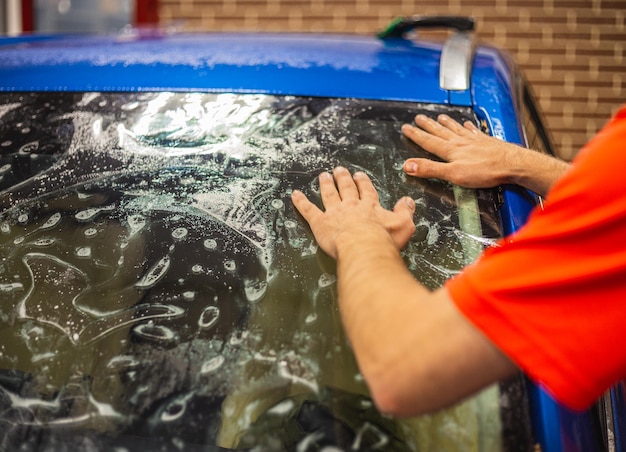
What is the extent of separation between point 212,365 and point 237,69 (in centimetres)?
74

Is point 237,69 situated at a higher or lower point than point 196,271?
higher

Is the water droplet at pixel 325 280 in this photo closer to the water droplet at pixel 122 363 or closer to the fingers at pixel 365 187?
the fingers at pixel 365 187

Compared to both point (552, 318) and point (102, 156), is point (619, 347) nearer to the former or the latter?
point (552, 318)

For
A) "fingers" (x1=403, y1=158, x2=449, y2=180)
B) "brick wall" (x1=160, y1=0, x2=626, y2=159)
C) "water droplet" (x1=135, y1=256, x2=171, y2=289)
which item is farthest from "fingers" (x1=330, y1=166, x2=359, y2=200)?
"brick wall" (x1=160, y1=0, x2=626, y2=159)

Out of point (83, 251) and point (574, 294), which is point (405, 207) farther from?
point (83, 251)

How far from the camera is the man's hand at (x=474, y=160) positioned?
120cm

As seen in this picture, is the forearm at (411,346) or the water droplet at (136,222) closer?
the forearm at (411,346)

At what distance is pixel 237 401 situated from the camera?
0.90 metres

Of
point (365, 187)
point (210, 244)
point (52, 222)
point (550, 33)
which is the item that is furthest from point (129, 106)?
point (550, 33)

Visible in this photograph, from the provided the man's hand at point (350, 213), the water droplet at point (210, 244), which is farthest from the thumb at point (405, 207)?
the water droplet at point (210, 244)

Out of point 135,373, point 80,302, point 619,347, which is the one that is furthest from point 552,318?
point 80,302

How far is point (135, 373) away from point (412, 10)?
14.2 ft

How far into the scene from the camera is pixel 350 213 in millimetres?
1060

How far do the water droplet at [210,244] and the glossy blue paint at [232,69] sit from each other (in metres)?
0.42
